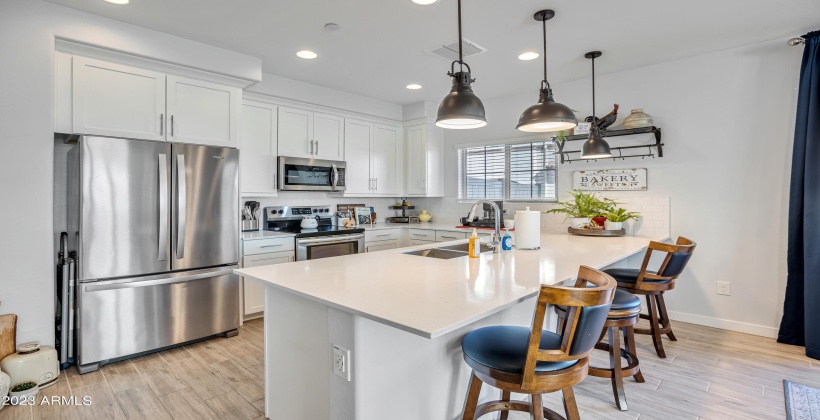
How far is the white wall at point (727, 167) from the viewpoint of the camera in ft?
10.6

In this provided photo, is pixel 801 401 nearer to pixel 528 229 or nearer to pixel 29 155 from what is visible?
pixel 528 229

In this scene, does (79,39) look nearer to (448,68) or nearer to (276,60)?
(276,60)

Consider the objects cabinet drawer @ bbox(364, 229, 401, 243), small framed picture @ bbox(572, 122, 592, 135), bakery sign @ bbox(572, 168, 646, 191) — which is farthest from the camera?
cabinet drawer @ bbox(364, 229, 401, 243)

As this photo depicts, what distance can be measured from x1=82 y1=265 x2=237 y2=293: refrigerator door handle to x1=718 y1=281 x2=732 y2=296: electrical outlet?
4.21 meters

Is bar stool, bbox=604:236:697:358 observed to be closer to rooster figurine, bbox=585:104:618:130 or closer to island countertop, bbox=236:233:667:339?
island countertop, bbox=236:233:667:339

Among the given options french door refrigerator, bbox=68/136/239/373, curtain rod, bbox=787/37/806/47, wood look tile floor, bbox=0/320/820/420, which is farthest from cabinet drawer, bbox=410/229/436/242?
curtain rod, bbox=787/37/806/47

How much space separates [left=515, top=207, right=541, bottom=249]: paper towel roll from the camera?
9.05 ft

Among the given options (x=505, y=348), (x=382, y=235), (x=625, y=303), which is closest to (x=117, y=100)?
(x=382, y=235)

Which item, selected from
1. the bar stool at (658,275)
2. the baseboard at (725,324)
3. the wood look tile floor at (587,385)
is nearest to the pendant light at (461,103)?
the bar stool at (658,275)

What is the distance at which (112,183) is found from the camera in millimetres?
2803

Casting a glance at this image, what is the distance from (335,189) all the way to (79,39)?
99.9 inches

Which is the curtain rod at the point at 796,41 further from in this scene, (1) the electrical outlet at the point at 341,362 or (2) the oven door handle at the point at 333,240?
(2) the oven door handle at the point at 333,240

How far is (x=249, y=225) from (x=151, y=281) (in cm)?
131

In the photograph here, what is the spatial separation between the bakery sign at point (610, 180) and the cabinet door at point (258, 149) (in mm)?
3182
